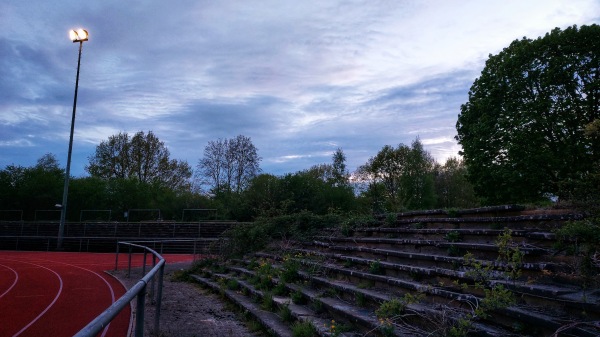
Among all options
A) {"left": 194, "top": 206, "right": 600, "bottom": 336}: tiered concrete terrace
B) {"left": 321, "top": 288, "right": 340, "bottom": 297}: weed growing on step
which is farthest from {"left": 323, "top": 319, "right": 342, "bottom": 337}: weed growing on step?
{"left": 321, "top": 288, "right": 340, "bottom": 297}: weed growing on step

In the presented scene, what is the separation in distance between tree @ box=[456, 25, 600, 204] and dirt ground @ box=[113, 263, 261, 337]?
1637cm

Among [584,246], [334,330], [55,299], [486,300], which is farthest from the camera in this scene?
[55,299]

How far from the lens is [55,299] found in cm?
991

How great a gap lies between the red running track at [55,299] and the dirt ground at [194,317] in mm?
653

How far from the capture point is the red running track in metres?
7.25

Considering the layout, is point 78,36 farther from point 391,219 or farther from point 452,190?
point 452,190

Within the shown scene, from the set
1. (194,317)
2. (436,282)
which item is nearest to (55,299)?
(194,317)

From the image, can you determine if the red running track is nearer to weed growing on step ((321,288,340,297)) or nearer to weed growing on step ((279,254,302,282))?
weed growing on step ((279,254,302,282))

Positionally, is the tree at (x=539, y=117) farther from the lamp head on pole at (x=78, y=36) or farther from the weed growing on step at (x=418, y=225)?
the lamp head on pole at (x=78, y=36)

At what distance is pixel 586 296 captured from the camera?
12.3ft

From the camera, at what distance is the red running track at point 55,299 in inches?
285

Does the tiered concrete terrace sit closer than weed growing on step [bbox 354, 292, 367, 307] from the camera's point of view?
Yes

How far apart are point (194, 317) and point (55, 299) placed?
4.61m

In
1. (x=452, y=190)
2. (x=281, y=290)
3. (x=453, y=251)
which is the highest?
(x=452, y=190)
